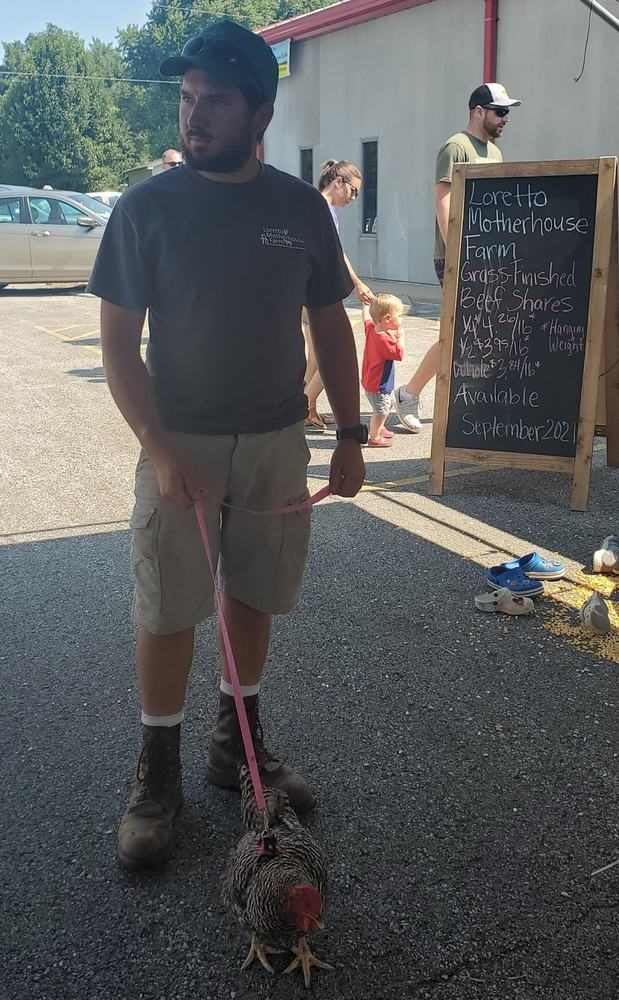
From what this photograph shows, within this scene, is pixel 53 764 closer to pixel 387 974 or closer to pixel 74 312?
pixel 387 974

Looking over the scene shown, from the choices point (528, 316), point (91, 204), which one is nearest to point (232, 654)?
point (528, 316)

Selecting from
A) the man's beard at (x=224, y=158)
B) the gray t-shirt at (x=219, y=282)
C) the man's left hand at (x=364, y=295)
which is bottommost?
the man's left hand at (x=364, y=295)

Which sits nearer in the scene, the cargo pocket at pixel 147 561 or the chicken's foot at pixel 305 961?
the chicken's foot at pixel 305 961

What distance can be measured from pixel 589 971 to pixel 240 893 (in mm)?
788

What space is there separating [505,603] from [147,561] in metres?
2.02

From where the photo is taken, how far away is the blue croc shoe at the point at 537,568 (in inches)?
168

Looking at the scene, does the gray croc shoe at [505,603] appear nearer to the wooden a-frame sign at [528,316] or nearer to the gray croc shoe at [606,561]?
the gray croc shoe at [606,561]

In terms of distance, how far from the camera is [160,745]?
259 cm

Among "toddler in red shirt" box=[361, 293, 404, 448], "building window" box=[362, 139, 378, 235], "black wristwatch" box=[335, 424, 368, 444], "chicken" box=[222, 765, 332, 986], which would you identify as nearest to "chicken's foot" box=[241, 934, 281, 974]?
"chicken" box=[222, 765, 332, 986]

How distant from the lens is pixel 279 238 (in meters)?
2.35

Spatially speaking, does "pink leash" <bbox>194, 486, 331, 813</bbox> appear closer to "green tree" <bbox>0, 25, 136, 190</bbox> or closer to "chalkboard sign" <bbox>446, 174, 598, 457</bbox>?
"chalkboard sign" <bbox>446, 174, 598, 457</bbox>

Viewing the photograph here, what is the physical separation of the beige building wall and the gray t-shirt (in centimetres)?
1308

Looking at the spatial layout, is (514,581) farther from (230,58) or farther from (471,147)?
(471,147)

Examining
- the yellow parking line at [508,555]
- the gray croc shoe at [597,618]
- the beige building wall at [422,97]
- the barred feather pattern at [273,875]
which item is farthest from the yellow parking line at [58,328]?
the barred feather pattern at [273,875]
